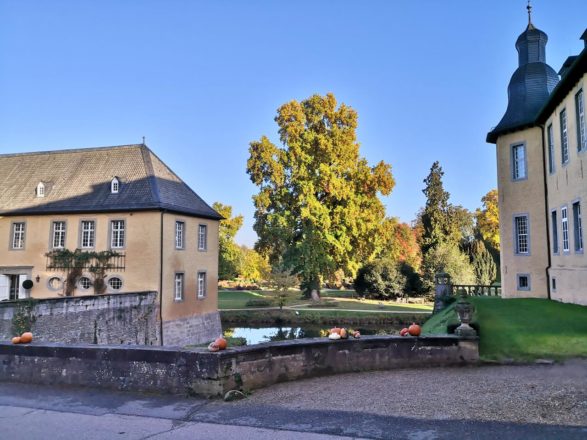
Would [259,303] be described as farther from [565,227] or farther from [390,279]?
[565,227]

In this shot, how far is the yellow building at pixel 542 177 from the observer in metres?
14.6

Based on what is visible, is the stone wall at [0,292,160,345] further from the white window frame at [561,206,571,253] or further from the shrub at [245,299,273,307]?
the white window frame at [561,206,571,253]

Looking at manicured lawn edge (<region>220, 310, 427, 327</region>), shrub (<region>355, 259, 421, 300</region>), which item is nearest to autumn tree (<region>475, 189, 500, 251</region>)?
shrub (<region>355, 259, 421, 300</region>)

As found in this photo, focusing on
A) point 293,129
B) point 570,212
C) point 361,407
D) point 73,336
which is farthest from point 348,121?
point 361,407

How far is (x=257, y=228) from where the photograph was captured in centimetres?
3653

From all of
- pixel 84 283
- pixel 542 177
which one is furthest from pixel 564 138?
pixel 84 283

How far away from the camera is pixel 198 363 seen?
601cm

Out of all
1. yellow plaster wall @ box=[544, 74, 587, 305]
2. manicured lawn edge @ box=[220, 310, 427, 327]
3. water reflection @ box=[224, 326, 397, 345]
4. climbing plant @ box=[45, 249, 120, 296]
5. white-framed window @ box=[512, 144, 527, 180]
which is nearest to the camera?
yellow plaster wall @ box=[544, 74, 587, 305]

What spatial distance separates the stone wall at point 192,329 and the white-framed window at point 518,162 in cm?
1742

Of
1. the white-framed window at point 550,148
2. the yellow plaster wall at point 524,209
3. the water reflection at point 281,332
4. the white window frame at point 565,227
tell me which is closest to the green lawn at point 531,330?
the white window frame at point 565,227

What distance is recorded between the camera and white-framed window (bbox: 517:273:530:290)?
18656 mm

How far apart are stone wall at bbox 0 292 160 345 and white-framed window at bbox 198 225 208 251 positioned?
15.7 ft

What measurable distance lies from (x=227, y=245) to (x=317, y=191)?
79.3 ft

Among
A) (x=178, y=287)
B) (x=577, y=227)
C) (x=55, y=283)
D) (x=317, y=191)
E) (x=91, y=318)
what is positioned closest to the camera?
(x=577, y=227)
